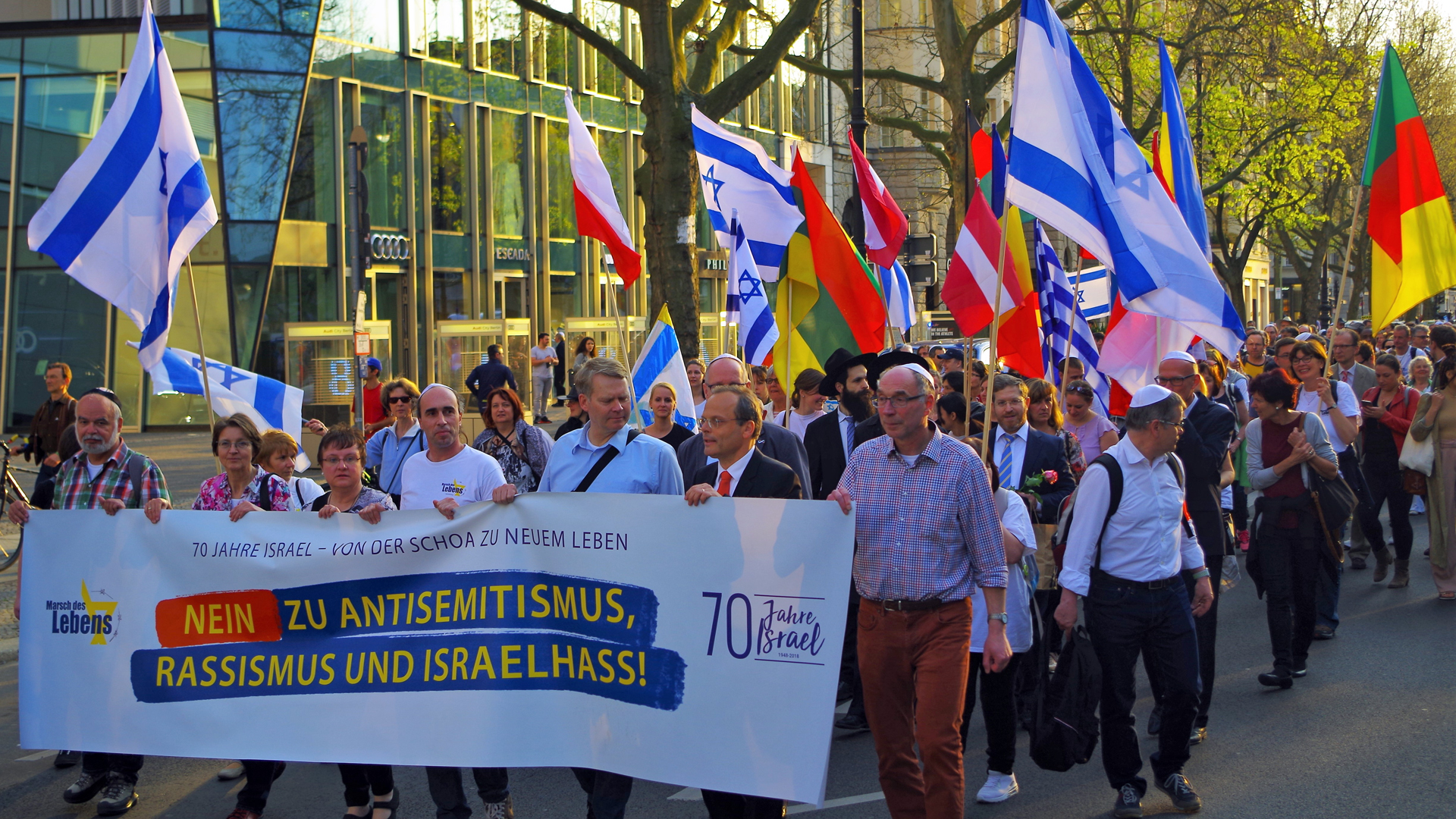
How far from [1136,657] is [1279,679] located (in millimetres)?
2457

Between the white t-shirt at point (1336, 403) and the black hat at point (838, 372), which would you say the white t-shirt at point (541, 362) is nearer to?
the black hat at point (838, 372)

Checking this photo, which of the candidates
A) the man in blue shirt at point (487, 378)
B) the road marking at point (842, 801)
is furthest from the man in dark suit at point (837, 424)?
the man in blue shirt at point (487, 378)

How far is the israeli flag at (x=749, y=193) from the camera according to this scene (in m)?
9.34

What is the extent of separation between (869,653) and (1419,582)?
7.33 m

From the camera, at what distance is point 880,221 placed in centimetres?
1034

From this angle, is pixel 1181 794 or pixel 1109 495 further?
pixel 1181 794

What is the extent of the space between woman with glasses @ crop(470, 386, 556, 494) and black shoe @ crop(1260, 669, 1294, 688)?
4133 mm

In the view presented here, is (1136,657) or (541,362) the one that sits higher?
(541,362)

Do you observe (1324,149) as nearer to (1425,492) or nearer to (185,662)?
(1425,492)

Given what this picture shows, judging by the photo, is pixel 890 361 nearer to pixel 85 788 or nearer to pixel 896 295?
pixel 85 788

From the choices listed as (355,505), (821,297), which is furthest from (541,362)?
(355,505)

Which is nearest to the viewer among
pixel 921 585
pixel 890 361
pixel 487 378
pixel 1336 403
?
pixel 921 585

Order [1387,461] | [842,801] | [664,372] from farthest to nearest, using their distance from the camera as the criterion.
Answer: [1387,461]
[664,372]
[842,801]

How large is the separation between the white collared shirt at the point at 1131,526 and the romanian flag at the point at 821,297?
3614 millimetres
